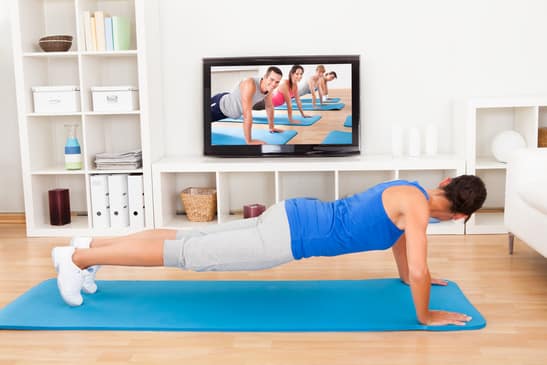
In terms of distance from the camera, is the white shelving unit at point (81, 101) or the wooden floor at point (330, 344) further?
the white shelving unit at point (81, 101)

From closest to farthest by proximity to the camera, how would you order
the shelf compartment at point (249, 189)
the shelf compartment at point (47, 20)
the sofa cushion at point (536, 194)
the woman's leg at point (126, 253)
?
the woman's leg at point (126, 253), the sofa cushion at point (536, 194), the shelf compartment at point (47, 20), the shelf compartment at point (249, 189)

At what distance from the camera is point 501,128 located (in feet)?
13.6

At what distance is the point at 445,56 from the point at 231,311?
2401mm

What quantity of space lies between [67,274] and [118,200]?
149cm

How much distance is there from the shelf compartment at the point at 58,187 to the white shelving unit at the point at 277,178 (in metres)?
0.57

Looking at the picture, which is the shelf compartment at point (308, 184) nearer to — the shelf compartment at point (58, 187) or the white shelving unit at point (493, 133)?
the white shelving unit at point (493, 133)

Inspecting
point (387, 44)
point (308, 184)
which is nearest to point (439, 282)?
point (308, 184)

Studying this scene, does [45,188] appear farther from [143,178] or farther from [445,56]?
[445,56]

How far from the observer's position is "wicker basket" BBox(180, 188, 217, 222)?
3.99m

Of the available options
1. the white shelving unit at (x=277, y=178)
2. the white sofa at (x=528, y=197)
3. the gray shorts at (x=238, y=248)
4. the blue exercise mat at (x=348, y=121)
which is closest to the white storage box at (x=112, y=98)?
the white shelving unit at (x=277, y=178)

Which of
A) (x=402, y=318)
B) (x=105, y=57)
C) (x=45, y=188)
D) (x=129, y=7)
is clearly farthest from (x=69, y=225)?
→ (x=402, y=318)

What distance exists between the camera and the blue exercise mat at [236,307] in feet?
7.64

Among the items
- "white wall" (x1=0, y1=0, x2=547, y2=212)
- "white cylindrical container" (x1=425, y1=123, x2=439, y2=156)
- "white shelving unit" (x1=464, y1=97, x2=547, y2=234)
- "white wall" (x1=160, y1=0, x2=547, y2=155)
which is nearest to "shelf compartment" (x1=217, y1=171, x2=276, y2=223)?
"white wall" (x1=0, y1=0, x2=547, y2=212)

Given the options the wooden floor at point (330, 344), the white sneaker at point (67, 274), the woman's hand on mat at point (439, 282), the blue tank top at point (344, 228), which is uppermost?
the blue tank top at point (344, 228)
